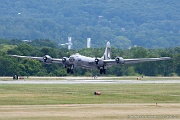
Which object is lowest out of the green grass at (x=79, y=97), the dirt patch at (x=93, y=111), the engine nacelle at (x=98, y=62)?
the dirt patch at (x=93, y=111)

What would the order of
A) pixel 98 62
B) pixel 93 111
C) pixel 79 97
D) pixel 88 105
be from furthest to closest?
pixel 98 62 → pixel 79 97 → pixel 88 105 → pixel 93 111

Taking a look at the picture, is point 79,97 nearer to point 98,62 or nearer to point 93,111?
point 93,111

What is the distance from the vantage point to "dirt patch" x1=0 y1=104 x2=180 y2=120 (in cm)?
4909

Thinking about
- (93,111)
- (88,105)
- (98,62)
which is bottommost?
(93,111)

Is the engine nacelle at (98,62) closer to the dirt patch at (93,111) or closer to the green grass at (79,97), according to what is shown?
the green grass at (79,97)

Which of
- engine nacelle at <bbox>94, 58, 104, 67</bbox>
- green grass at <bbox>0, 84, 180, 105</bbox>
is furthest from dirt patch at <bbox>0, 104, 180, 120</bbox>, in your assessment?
engine nacelle at <bbox>94, 58, 104, 67</bbox>

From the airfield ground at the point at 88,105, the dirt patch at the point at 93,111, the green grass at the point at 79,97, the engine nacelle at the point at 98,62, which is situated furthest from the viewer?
the engine nacelle at the point at 98,62

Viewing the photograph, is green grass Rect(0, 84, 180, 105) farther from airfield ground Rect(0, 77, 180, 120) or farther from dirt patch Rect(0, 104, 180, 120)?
dirt patch Rect(0, 104, 180, 120)

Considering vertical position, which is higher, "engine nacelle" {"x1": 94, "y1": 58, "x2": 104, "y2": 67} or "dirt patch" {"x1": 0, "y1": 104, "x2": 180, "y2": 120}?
"engine nacelle" {"x1": 94, "y1": 58, "x2": 104, "y2": 67}

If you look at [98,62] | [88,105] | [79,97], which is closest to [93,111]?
[88,105]

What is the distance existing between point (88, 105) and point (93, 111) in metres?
4.70

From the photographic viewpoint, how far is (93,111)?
52.4m

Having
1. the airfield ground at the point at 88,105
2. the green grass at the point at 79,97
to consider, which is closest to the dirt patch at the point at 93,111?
the airfield ground at the point at 88,105

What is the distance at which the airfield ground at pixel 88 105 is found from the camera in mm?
49562
